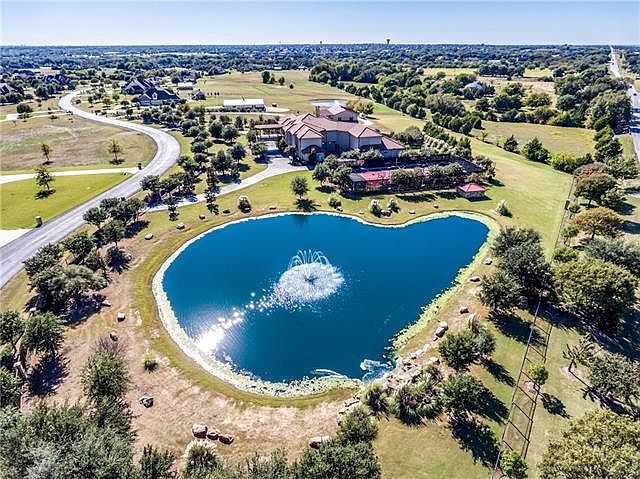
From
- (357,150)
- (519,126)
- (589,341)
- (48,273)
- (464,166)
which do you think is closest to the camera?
(589,341)

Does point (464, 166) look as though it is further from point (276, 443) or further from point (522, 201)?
point (276, 443)

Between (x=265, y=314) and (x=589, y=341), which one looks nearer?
(x=589, y=341)

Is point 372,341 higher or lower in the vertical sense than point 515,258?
lower

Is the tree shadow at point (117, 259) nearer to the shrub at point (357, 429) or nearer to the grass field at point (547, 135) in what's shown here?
the shrub at point (357, 429)

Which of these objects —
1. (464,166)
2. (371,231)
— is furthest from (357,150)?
(371,231)

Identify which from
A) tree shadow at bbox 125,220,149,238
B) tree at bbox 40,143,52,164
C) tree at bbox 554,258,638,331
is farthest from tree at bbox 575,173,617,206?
tree at bbox 40,143,52,164

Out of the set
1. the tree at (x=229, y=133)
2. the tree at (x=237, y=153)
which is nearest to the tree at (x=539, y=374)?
the tree at (x=237, y=153)

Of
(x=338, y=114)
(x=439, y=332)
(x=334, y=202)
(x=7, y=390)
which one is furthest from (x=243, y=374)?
(x=338, y=114)
